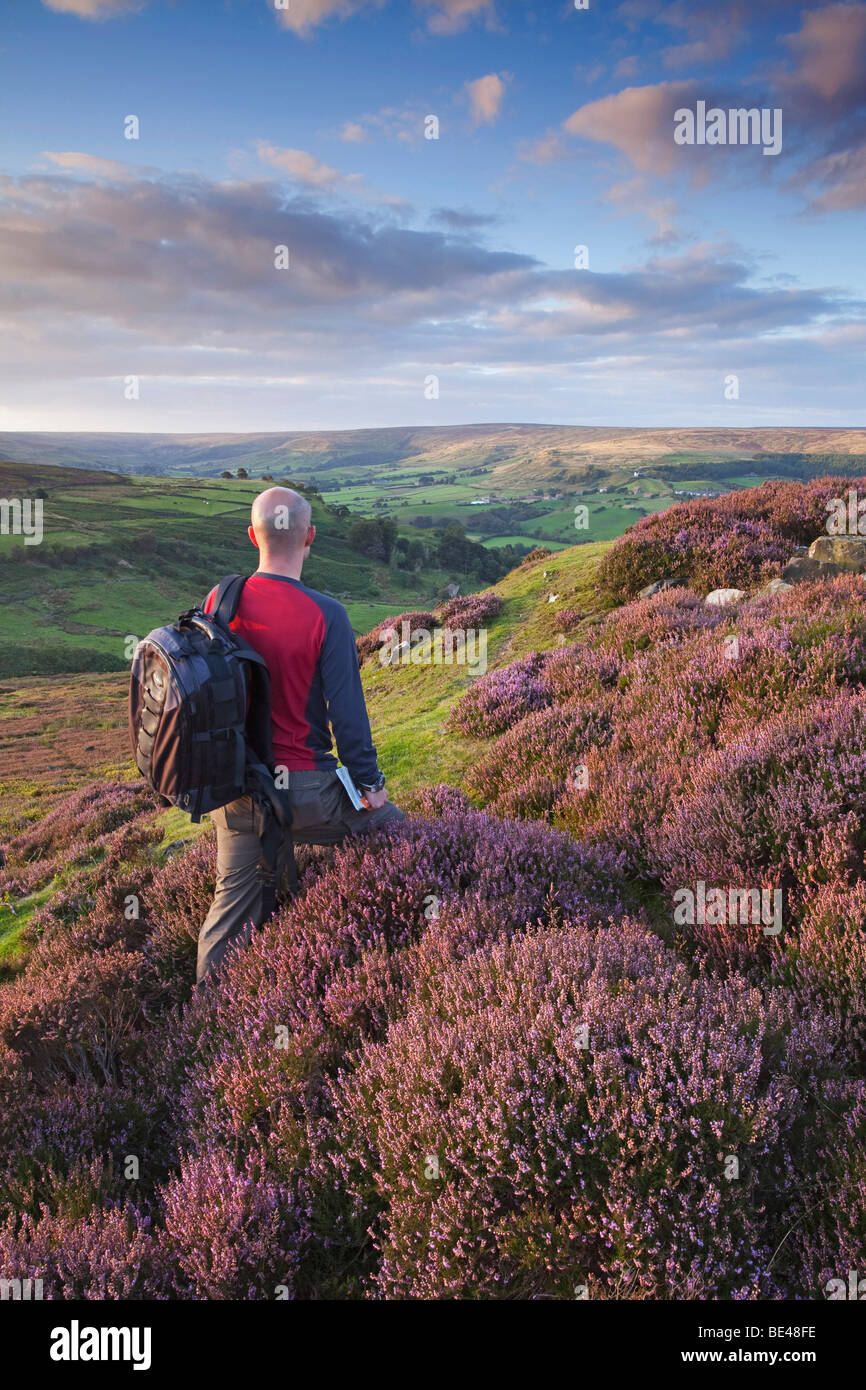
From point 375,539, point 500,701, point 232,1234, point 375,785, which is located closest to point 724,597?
point 500,701

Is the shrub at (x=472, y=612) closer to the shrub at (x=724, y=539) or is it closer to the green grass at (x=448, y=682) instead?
the green grass at (x=448, y=682)

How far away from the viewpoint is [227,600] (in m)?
4.10

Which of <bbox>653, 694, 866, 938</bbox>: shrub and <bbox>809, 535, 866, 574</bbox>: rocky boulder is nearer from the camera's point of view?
<bbox>653, 694, 866, 938</bbox>: shrub

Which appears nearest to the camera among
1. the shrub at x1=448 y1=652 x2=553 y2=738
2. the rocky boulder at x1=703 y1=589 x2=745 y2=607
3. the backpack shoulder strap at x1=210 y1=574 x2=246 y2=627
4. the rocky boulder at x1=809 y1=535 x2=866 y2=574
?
the backpack shoulder strap at x1=210 y1=574 x2=246 y2=627

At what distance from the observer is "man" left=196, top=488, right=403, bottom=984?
414 cm

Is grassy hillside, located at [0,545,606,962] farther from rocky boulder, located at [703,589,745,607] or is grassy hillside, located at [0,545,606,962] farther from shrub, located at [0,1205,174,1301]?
shrub, located at [0,1205,174,1301]

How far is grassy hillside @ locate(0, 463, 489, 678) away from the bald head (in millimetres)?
51776

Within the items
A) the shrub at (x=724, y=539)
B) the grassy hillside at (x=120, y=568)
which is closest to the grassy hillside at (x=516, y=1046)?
the shrub at (x=724, y=539)

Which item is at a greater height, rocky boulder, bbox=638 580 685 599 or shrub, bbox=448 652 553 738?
rocky boulder, bbox=638 580 685 599

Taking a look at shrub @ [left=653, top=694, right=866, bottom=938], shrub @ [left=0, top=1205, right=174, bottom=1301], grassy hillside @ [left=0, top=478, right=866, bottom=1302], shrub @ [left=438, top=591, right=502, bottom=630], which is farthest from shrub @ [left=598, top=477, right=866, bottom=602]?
shrub @ [left=0, top=1205, right=174, bottom=1301]

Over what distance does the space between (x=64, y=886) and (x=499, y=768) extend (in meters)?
5.74

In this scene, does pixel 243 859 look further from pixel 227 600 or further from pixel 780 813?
pixel 780 813
